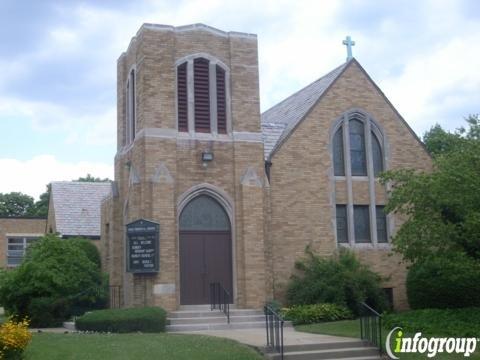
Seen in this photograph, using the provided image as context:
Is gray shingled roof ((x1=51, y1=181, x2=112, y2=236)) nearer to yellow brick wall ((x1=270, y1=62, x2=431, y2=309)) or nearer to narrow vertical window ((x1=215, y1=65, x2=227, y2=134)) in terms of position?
narrow vertical window ((x1=215, y1=65, x2=227, y2=134))

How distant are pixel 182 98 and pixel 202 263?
539cm

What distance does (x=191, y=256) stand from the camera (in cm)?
2186

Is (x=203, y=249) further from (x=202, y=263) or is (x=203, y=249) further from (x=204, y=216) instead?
(x=204, y=216)

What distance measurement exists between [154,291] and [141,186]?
10.7ft

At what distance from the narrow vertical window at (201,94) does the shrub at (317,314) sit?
21.5 feet

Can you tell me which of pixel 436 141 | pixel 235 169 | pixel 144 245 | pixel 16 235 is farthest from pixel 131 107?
pixel 16 235

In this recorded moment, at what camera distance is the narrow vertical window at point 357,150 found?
25.0 meters

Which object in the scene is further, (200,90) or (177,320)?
(200,90)

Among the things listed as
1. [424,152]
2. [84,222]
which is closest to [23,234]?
[84,222]

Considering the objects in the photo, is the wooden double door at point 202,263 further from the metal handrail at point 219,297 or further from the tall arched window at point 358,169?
the tall arched window at point 358,169

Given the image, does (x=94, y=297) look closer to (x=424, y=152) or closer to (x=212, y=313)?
(x=212, y=313)

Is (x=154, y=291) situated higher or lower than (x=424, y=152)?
lower

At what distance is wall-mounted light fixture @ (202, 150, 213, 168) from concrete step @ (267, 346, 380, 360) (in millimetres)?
8708

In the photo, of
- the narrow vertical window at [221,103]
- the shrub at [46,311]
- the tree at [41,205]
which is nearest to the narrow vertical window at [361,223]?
the narrow vertical window at [221,103]
